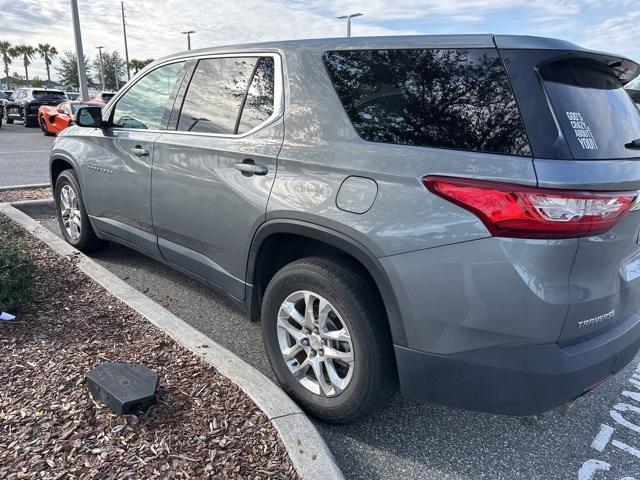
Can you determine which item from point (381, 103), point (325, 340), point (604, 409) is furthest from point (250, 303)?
point (604, 409)

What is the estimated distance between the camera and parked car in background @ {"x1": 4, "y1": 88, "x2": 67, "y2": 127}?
22.5m

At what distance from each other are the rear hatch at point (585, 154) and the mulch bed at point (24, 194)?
663 cm

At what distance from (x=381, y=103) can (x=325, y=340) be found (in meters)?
1.16

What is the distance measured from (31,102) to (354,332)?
81.5 feet

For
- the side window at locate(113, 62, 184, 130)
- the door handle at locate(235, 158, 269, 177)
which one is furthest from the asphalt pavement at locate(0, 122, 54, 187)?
the door handle at locate(235, 158, 269, 177)

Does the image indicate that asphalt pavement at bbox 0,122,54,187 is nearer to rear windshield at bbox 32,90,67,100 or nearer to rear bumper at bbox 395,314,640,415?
rear windshield at bbox 32,90,67,100

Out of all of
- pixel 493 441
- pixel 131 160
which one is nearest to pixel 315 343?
pixel 493 441

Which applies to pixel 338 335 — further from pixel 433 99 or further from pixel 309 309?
pixel 433 99

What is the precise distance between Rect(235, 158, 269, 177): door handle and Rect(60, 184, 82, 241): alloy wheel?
255cm

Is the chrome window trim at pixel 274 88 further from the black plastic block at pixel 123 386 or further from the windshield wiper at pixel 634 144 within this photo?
the windshield wiper at pixel 634 144

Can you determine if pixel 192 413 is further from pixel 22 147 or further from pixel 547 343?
pixel 22 147

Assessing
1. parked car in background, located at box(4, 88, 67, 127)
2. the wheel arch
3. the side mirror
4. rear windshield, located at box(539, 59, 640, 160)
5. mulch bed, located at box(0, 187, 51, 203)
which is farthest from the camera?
parked car in background, located at box(4, 88, 67, 127)

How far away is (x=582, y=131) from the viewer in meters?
1.96

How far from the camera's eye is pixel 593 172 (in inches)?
73.4
